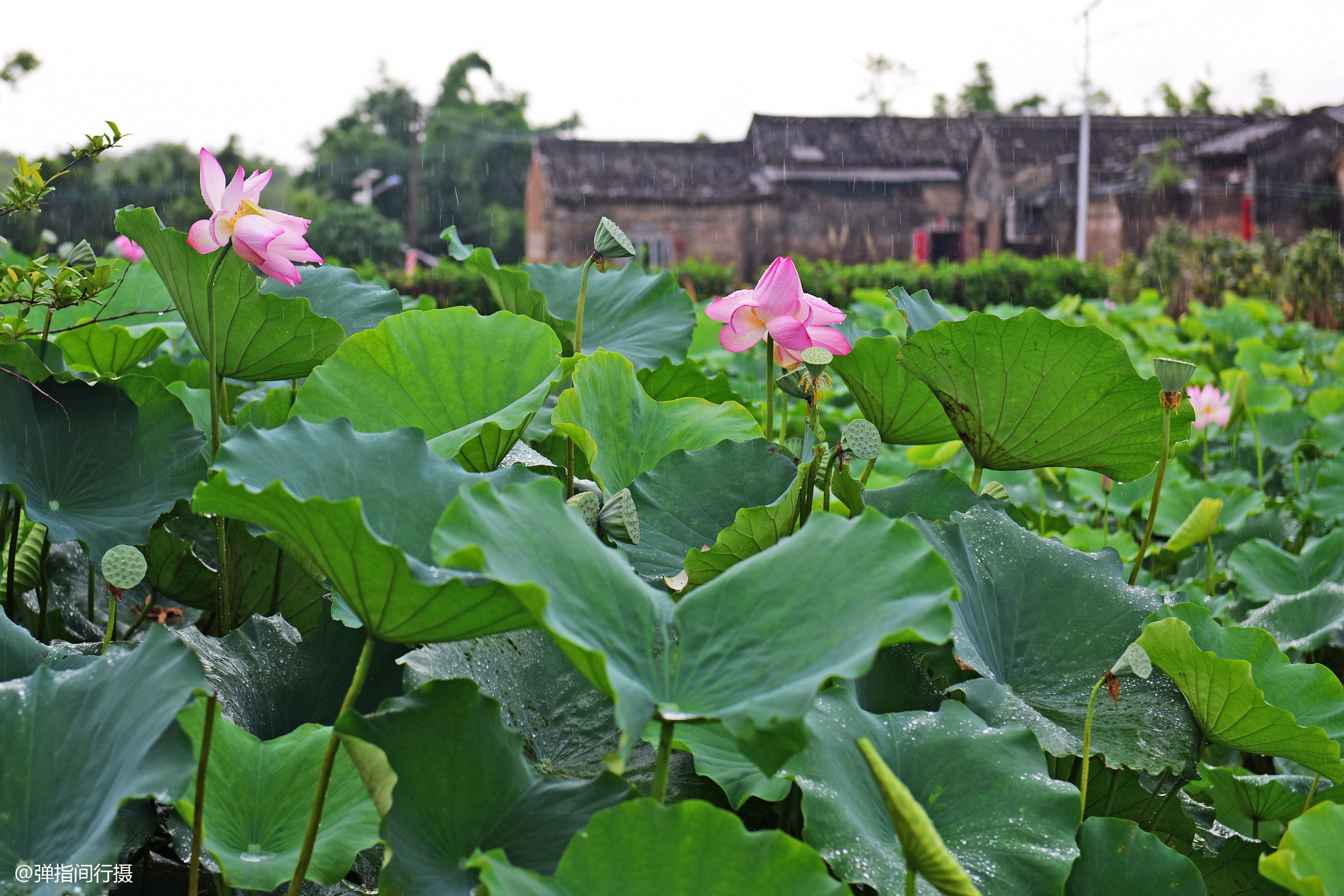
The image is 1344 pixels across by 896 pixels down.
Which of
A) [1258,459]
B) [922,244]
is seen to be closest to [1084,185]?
[922,244]

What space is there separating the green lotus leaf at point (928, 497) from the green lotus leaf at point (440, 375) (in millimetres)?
288

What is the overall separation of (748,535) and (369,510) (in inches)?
9.5

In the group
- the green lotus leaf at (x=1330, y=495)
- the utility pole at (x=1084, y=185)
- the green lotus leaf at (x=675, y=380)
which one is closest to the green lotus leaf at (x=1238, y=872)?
the green lotus leaf at (x=675, y=380)

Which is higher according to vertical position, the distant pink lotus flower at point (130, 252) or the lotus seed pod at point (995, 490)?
the distant pink lotus flower at point (130, 252)

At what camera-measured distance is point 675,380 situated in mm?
1110

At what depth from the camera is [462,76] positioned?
120 ft

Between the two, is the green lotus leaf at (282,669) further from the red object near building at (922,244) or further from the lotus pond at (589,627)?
the red object near building at (922,244)

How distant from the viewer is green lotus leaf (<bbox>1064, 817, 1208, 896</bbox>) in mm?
540

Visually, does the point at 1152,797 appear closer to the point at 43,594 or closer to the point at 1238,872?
the point at 1238,872

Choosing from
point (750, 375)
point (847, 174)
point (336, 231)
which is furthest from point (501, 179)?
point (750, 375)

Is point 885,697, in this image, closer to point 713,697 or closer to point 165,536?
point 713,697

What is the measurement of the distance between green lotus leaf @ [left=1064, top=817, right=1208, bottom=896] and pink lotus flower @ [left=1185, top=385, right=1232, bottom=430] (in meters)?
1.87

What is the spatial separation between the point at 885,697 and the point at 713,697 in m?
0.24

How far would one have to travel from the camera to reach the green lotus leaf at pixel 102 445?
2.49ft
